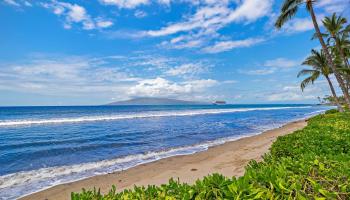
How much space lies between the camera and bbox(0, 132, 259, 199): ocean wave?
305 inches

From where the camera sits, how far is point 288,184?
220cm

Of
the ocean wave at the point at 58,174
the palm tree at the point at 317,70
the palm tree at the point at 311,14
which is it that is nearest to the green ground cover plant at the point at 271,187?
the ocean wave at the point at 58,174

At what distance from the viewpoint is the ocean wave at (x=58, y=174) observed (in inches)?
305

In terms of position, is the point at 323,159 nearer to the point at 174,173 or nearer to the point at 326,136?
the point at 326,136

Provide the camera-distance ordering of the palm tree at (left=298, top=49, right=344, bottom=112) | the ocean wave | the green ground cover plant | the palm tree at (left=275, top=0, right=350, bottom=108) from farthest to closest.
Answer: the palm tree at (left=298, top=49, right=344, bottom=112) → the palm tree at (left=275, top=0, right=350, bottom=108) → the ocean wave → the green ground cover plant

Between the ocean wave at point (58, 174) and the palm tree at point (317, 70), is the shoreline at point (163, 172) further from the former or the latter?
the palm tree at point (317, 70)

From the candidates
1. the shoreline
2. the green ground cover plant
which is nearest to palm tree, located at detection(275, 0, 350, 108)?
the shoreline

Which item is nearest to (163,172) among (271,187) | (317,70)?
(271,187)

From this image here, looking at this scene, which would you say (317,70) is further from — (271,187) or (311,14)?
(271,187)

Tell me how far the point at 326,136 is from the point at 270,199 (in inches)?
178

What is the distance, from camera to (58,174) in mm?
9328

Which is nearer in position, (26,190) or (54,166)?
(26,190)

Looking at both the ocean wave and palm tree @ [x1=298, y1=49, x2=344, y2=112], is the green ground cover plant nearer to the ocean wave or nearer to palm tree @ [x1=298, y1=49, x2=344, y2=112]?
the ocean wave

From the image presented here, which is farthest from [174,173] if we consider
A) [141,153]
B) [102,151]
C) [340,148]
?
[102,151]
